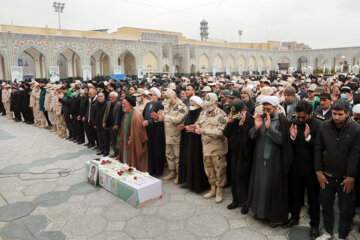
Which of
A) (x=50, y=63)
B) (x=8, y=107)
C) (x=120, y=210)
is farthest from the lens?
(x=50, y=63)

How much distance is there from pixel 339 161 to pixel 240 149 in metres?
1.10

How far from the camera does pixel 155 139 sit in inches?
194

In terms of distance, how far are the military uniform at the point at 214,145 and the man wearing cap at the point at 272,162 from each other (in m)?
0.66

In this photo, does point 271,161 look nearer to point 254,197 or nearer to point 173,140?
point 254,197

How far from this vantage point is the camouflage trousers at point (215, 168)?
3804mm

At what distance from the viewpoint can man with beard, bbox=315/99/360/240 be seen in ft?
8.30

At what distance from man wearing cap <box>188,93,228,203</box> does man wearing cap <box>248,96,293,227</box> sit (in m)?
0.68

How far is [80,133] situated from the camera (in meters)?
7.25

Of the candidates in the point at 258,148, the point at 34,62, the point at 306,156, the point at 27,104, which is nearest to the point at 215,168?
the point at 258,148

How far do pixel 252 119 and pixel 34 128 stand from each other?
881cm

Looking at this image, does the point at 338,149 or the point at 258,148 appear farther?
the point at 258,148

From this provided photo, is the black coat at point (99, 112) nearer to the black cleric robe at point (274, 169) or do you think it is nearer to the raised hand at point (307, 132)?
the black cleric robe at point (274, 169)

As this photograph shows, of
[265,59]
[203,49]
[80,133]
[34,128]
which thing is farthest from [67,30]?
[265,59]

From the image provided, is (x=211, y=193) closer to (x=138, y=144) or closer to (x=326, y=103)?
(x=138, y=144)
